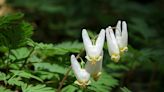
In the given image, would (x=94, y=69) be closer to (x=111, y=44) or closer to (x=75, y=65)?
(x=75, y=65)

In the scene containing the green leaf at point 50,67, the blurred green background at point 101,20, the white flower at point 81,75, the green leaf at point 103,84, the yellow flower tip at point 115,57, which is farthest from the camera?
the blurred green background at point 101,20

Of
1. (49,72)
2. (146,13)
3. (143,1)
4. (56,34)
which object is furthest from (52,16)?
(49,72)

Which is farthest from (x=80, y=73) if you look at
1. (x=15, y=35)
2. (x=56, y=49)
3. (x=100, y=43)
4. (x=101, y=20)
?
(x=101, y=20)

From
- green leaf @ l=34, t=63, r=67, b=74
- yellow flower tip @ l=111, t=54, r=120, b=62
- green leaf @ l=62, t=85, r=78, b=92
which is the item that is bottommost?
green leaf @ l=62, t=85, r=78, b=92

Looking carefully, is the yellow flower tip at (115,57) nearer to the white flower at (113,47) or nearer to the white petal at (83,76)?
Answer: the white flower at (113,47)

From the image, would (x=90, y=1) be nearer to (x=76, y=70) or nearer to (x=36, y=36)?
(x=36, y=36)

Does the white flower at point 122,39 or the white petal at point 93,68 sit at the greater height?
the white flower at point 122,39

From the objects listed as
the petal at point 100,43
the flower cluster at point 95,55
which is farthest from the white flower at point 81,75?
the petal at point 100,43

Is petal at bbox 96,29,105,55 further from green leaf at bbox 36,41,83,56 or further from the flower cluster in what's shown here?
green leaf at bbox 36,41,83,56

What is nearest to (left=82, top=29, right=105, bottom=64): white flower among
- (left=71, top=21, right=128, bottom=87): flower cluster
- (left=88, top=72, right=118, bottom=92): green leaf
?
(left=71, top=21, right=128, bottom=87): flower cluster
